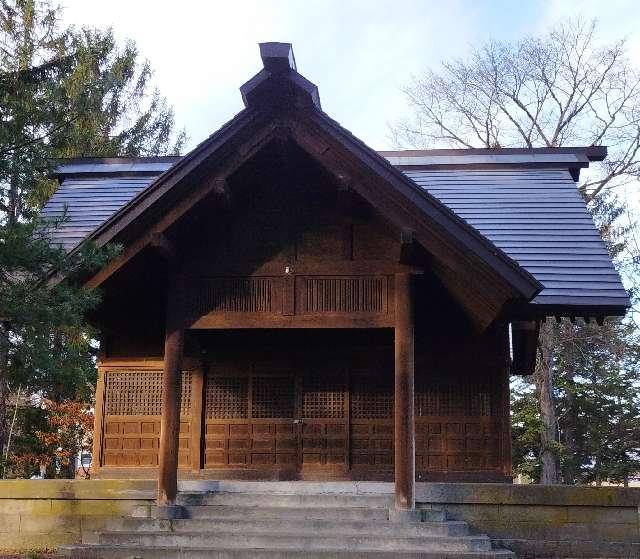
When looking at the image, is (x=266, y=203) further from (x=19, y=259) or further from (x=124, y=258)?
(x=19, y=259)

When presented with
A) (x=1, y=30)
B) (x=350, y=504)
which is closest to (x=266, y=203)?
(x=350, y=504)

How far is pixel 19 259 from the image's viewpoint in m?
7.58

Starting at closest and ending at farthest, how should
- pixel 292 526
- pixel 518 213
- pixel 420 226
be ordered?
pixel 292 526 < pixel 420 226 < pixel 518 213

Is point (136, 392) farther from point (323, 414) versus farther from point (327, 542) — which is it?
point (327, 542)

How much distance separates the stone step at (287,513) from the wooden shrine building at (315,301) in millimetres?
393

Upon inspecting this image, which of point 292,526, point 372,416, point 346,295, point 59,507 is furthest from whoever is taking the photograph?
point 372,416

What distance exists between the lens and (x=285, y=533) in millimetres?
8289

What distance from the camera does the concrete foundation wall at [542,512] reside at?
912cm

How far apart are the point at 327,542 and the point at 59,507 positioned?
3.78m

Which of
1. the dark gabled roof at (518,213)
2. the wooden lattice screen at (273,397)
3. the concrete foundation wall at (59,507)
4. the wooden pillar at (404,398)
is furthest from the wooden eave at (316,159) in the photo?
the wooden lattice screen at (273,397)

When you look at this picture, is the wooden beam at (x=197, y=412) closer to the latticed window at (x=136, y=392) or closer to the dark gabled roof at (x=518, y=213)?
the latticed window at (x=136, y=392)

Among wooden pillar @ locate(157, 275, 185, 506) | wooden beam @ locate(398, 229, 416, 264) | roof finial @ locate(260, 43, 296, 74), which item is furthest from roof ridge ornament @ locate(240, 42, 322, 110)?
wooden pillar @ locate(157, 275, 185, 506)

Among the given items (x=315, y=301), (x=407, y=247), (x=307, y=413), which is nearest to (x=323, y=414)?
(x=307, y=413)

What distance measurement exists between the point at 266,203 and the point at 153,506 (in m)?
4.27
